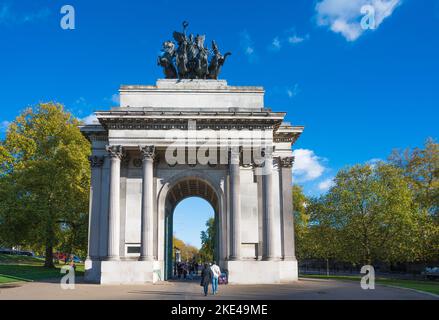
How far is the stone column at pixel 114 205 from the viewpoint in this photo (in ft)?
102

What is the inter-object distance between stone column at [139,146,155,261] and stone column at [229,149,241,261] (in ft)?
19.1

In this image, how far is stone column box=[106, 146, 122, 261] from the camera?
3103 cm

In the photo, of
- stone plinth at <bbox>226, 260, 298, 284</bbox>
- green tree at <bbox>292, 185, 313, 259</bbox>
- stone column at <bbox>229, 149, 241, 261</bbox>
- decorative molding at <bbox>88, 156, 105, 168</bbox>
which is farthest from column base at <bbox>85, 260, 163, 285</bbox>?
green tree at <bbox>292, 185, 313, 259</bbox>

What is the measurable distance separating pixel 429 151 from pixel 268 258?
35750 millimetres

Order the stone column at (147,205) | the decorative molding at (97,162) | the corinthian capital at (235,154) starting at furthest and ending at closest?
the decorative molding at (97,162) < the corinthian capital at (235,154) < the stone column at (147,205)

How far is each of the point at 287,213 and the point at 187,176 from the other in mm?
8447

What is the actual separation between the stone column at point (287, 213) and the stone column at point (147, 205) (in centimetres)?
1028

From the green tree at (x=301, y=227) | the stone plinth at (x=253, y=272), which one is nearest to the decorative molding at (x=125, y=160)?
the stone plinth at (x=253, y=272)

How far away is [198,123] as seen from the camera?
3259 cm

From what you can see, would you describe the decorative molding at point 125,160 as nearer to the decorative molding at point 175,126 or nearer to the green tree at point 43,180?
the decorative molding at point 175,126

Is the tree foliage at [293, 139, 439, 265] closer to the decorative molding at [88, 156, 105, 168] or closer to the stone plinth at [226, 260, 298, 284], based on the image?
the stone plinth at [226, 260, 298, 284]
